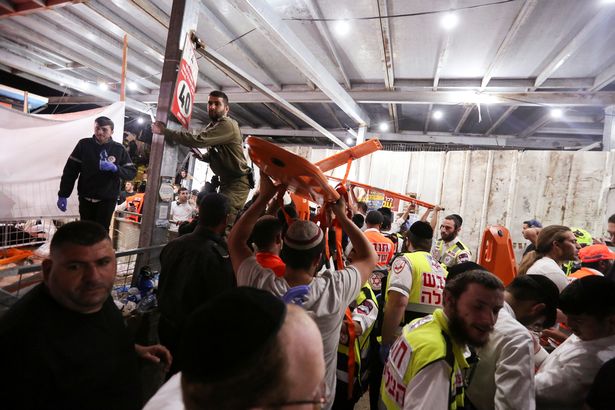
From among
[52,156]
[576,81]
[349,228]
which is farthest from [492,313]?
[576,81]

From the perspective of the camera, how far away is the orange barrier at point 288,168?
4.83 feet

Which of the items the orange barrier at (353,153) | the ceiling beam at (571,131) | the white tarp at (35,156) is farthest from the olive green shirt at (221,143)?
the ceiling beam at (571,131)

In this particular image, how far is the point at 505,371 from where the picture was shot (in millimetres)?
1648

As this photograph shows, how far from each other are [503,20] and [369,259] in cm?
471

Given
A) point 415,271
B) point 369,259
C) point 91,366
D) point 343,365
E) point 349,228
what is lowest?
point 343,365

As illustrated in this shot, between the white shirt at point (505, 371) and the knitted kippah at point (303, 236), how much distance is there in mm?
1193

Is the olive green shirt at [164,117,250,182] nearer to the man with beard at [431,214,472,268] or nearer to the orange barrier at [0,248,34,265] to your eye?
the orange barrier at [0,248,34,265]

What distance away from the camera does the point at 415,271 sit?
280 centimetres

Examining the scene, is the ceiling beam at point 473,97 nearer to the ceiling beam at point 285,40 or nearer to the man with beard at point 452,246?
the ceiling beam at point 285,40

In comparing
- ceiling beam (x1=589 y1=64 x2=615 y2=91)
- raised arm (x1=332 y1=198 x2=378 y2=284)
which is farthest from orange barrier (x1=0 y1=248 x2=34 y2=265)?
ceiling beam (x1=589 y1=64 x2=615 y2=91)

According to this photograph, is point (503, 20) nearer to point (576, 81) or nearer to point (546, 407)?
point (576, 81)

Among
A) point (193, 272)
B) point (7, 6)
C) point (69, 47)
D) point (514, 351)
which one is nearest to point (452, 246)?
point (514, 351)

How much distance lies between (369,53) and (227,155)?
13.0 feet

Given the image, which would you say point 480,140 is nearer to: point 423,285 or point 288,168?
point 423,285
